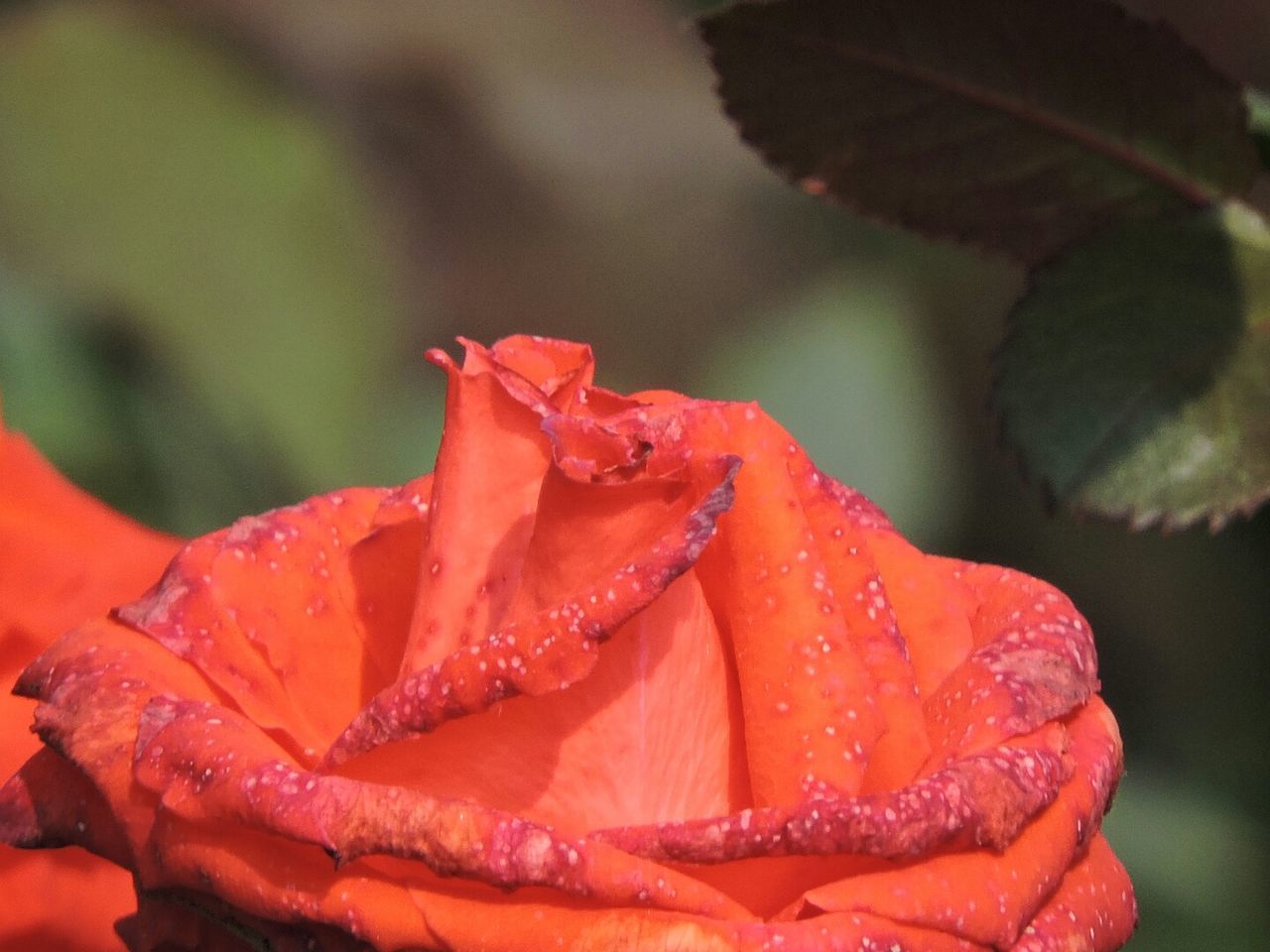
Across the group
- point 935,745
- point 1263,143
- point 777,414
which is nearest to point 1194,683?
point 777,414

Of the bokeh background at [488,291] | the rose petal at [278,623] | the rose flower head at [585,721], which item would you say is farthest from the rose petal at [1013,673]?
the bokeh background at [488,291]

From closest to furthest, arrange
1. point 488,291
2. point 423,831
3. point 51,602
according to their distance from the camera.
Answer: point 423,831 < point 51,602 < point 488,291

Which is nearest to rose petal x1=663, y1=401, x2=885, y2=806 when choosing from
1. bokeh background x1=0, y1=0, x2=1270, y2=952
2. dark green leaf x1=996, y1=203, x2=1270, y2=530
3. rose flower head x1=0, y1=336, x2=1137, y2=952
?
rose flower head x1=0, y1=336, x2=1137, y2=952

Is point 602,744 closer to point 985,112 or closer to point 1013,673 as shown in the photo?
point 1013,673

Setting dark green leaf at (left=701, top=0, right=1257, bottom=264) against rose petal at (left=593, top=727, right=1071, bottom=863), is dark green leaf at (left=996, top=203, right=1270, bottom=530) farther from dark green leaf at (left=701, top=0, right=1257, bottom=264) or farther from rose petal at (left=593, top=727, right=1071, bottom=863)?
rose petal at (left=593, top=727, right=1071, bottom=863)

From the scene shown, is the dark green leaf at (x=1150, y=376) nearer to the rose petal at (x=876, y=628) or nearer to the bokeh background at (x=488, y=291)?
the rose petal at (x=876, y=628)

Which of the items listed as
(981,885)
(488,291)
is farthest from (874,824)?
(488,291)

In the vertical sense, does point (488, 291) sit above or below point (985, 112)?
below

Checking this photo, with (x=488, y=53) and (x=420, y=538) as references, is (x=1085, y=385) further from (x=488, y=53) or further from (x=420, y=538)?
(x=488, y=53)
